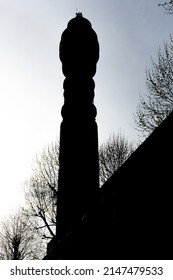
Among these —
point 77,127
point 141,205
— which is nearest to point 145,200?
point 141,205

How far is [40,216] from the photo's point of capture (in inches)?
728

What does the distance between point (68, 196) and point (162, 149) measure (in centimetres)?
446

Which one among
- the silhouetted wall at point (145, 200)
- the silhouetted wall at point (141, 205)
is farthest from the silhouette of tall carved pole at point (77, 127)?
the silhouetted wall at point (145, 200)

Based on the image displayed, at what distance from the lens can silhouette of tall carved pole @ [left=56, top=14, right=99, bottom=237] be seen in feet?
20.8

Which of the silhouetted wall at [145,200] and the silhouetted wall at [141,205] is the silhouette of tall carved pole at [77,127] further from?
the silhouetted wall at [145,200]

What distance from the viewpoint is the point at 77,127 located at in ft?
23.7

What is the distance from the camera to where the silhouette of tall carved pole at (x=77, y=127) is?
6.34 metres

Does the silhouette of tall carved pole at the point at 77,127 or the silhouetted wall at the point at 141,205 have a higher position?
the silhouette of tall carved pole at the point at 77,127

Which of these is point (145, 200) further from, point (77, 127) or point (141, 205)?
point (77, 127)

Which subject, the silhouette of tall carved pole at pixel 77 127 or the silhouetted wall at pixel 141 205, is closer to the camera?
the silhouetted wall at pixel 141 205

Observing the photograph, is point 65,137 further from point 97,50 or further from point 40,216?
point 40,216

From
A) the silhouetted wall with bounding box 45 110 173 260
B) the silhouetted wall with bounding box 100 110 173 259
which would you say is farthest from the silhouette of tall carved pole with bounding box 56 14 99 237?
the silhouetted wall with bounding box 100 110 173 259

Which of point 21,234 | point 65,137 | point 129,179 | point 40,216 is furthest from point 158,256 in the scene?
point 21,234

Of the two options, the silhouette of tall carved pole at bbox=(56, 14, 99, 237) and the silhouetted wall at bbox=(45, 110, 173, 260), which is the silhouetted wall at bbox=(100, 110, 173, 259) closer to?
the silhouetted wall at bbox=(45, 110, 173, 260)
